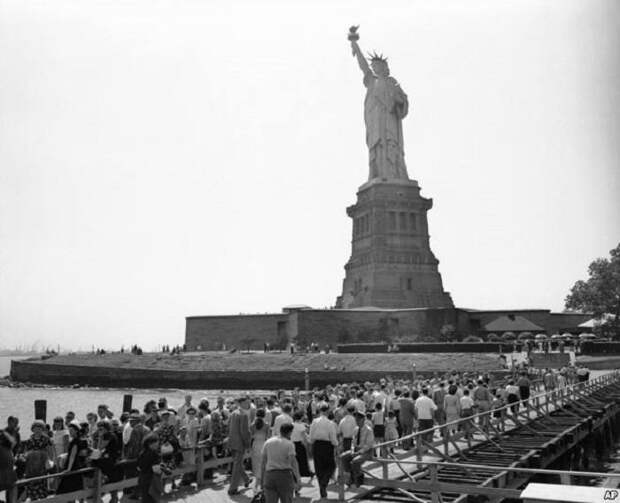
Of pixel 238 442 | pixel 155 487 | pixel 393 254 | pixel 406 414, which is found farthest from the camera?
pixel 393 254

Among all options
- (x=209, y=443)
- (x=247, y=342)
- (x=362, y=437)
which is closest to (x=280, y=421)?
(x=362, y=437)

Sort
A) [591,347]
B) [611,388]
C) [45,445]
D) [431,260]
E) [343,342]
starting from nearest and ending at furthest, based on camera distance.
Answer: [45,445] < [611,388] < [591,347] < [343,342] < [431,260]

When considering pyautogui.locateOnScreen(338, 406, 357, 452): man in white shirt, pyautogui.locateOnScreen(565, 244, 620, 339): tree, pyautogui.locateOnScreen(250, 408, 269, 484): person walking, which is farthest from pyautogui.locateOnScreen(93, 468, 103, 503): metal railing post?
→ pyautogui.locateOnScreen(565, 244, 620, 339): tree

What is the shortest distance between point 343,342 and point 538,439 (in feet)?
148

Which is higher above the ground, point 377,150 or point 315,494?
point 377,150

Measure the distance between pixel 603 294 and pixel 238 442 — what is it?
4652cm

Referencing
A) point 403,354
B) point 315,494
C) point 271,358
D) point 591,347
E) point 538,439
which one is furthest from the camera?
point 271,358

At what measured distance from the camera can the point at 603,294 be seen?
173 feet

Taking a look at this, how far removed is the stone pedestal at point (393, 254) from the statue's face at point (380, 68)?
13.1m

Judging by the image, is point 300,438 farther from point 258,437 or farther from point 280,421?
point 280,421

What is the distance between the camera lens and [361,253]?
244 ft

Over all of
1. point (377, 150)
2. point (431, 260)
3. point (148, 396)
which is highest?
point (377, 150)

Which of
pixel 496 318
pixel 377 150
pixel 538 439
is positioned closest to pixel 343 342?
pixel 496 318

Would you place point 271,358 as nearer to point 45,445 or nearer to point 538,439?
point 538,439
